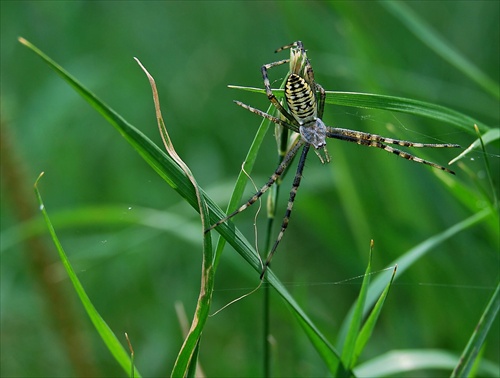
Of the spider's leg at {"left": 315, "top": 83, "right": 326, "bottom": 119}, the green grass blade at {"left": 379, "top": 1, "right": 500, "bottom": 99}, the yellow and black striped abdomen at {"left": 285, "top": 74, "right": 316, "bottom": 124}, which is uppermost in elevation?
the green grass blade at {"left": 379, "top": 1, "right": 500, "bottom": 99}

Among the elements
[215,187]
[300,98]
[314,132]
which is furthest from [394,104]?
[215,187]

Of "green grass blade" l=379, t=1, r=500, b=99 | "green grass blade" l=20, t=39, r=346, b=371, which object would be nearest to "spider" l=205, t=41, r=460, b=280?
"green grass blade" l=20, t=39, r=346, b=371

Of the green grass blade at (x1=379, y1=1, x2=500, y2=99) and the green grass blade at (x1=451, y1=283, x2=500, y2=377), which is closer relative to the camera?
the green grass blade at (x1=451, y1=283, x2=500, y2=377)

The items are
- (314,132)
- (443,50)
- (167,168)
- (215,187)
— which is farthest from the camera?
(215,187)

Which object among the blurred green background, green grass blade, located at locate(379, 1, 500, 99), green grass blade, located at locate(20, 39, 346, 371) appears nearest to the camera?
green grass blade, located at locate(20, 39, 346, 371)

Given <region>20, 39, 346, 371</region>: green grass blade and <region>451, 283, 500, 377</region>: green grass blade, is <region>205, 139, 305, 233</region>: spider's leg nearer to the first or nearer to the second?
<region>20, 39, 346, 371</region>: green grass blade

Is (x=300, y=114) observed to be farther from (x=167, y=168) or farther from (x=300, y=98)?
(x=167, y=168)

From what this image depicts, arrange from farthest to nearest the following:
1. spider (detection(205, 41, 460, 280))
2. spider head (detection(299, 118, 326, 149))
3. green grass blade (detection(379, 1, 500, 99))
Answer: green grass blade (detection(379, 1, 500, 99)) → spider head (detection(299, 118, 326, 149)) → spider (detection(205, 41, 460, 280))

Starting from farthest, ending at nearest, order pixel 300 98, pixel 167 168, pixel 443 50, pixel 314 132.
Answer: pixel 443 50, pixel 314 132, pixel 300 98, pixel 167 168

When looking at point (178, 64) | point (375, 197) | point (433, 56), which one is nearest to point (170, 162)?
point (375, 197)
